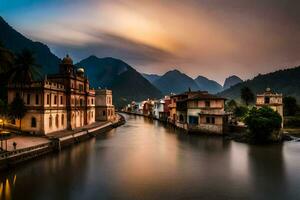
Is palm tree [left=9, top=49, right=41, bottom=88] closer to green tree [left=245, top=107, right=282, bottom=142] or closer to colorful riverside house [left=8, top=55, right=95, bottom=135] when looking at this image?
colorful riverside house [left=8, top=55, right=95, bottom=135]

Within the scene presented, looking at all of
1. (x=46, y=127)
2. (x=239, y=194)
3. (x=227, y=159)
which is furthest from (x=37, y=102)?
(x=239, y=194)

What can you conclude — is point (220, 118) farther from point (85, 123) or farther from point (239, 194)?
point (239, 194)

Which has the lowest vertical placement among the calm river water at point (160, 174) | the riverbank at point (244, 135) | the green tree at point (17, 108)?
the calm river water at point (160, 174)

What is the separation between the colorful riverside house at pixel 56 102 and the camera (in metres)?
55.0

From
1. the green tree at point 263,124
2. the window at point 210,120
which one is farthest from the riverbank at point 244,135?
the window at point 210,120

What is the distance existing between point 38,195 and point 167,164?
17508 millimetres

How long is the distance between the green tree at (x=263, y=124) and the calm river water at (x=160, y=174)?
5539 millimetres

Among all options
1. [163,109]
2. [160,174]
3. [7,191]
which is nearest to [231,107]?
[163,109]

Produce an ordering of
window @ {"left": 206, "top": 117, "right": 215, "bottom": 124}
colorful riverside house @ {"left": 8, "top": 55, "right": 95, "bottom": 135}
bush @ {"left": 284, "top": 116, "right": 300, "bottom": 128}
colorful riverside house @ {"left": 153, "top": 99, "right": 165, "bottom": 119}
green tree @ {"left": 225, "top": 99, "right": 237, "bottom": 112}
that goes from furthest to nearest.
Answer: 1. colorful riverside house @ {"left": 153, "top": 99, "right": 165, "bottom": 119}
2. green tree @ {"left": 225, "top": 99, "right": 237, "bottom": 112}
3. bush @ {"left": 284, "top": 116, "right": 300, "bottom": 128}
4. window @ {"left": 206, "top": 117, "right": 215, "bottom": 124}
5. colorful riverside house @ {"left": 8, "top": 55, "right": 95, "bottom": 135}

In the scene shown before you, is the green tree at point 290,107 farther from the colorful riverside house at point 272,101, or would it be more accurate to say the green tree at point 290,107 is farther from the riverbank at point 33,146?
the riverbank at point 33,146

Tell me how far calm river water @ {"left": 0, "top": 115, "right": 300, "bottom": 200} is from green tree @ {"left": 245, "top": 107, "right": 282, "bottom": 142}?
5.54 m

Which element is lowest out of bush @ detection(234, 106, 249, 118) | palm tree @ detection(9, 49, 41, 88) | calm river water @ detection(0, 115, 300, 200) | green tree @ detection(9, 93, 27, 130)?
calm river water @ detection(0, 115, 300, 200)

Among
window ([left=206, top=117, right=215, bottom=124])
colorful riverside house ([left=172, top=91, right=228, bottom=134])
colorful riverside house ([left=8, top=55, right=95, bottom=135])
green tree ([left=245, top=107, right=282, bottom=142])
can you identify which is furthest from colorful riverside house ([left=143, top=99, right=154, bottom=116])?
green tree ([left=245, top=107, right=282, bottom=142])

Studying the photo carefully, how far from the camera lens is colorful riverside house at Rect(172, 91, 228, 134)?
2685 inches
